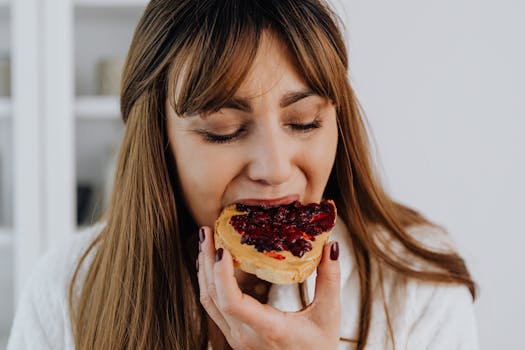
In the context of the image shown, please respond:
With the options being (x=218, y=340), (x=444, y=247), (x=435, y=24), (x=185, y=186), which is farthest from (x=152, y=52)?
(x=435, y=24)

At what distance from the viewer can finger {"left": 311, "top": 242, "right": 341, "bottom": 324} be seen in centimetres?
119

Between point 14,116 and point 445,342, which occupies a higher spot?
point 14,116

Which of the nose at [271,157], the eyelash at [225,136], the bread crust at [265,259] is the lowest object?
the bread crust at [265,259]

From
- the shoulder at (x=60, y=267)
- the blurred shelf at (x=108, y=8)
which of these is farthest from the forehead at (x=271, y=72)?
the blurred shelf at (x=108, y=8)

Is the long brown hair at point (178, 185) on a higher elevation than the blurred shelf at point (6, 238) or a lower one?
higher

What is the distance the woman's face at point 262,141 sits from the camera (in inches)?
46.6

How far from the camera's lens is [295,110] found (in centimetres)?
121

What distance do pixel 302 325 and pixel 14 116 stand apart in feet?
6.67

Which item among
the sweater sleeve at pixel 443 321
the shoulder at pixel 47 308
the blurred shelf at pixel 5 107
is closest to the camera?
the sweater sleeve at pixel 443 321

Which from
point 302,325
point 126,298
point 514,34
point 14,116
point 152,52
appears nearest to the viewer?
point 302,325

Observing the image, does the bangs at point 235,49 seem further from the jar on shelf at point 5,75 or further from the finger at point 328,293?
the jar on shelf at point 5,75

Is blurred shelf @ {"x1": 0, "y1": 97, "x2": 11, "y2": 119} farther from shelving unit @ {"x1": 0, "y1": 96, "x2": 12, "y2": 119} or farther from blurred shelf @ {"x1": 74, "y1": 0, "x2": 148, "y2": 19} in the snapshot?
blurred shelf @ {"x1": 74, "y1": 0, "x2": 148, "y2": 19}

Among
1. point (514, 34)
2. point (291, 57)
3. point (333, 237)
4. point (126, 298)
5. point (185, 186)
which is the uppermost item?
point (514, 34)

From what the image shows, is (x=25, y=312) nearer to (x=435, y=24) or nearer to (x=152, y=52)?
(x=152, y=52)
